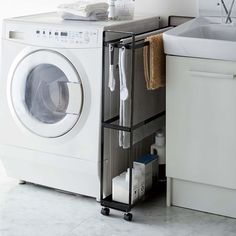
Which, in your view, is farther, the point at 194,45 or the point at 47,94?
the point at 47,94

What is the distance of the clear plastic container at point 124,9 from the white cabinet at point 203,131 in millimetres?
500

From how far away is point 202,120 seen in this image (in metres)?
2.82

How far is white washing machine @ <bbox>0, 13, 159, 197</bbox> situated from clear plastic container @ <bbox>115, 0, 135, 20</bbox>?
0.08m

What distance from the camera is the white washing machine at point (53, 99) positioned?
294 cm

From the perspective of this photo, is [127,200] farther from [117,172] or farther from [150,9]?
[150,9]

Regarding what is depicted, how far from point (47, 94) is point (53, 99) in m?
0.05

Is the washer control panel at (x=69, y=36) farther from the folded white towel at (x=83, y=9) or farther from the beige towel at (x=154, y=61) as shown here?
the beige towel at (x=154, y=61)

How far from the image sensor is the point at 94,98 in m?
2.93

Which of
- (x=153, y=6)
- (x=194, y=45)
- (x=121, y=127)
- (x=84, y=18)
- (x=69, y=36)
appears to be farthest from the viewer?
(x=153, y=6)

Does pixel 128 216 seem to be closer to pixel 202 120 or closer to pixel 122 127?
pixel 122 127

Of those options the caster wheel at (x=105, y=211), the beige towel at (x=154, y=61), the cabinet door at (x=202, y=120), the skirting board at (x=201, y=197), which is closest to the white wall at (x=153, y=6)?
the beige towel at (x=154, y=61)

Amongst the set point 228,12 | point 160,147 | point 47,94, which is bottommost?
point 160,147

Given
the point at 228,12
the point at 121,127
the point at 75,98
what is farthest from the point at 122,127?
the point at 228,12

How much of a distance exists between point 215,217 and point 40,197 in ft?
3.05
